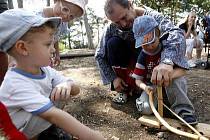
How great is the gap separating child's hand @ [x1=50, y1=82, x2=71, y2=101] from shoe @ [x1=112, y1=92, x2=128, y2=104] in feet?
4.39

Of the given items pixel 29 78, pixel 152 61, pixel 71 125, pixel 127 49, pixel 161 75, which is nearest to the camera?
pixel 71 125

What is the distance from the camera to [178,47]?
2.39 meters

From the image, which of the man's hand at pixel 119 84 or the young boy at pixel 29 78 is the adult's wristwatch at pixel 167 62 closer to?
the man's hand at pixel 119 84

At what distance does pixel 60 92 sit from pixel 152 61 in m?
1.21

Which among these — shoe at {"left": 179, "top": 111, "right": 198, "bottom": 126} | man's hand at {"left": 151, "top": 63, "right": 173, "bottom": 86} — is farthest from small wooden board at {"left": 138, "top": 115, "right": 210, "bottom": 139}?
man's hand at {"left": 151, "top": 63, "right": 173, "bottom": 86}

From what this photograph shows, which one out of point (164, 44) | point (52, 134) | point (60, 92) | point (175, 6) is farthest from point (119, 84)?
point (175, 6)

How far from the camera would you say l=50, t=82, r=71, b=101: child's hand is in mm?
1446

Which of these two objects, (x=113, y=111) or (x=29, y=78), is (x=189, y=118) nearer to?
(x=113, y=111)

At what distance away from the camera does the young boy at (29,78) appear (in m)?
1.28

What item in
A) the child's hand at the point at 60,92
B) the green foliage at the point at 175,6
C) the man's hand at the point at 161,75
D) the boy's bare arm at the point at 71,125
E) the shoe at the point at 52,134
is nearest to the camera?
the boy's bare arm at the point at 71,125

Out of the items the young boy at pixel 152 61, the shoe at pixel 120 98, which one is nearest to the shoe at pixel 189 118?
the young boy at pixel 152 61

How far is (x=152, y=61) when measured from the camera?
253 centimetres

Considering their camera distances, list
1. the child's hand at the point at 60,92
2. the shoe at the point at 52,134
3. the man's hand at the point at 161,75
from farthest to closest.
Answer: the man's hand at the point at 161,75, the shoe at the point at 52,134, the child's hand at the point at 60,92

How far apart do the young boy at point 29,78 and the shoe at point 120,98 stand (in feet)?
4.65
